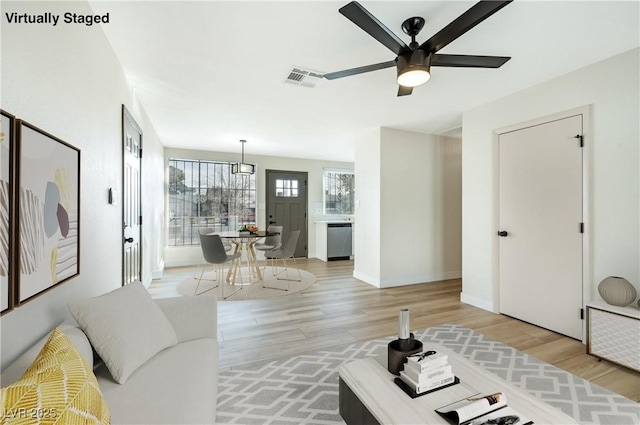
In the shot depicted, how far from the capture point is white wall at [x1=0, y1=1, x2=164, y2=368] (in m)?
1.17

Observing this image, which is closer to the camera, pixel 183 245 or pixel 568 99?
pixel 568 99

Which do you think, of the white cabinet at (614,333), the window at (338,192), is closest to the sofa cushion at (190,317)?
the white cabinet at (614,333)

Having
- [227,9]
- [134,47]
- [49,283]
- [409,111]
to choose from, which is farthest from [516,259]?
[134,47]

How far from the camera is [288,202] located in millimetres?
7195

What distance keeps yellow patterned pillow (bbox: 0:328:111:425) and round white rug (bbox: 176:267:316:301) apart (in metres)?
2.98

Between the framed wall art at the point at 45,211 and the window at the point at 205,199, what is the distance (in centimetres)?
487

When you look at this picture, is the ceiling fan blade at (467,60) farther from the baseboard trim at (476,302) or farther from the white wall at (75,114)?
the baseboard trim at (476,302)

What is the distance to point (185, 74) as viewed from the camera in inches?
109

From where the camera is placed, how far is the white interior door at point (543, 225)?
2.76 m

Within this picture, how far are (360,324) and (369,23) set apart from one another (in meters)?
2.67

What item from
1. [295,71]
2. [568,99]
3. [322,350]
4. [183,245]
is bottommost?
[322,350]

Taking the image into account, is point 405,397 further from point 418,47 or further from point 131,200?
point 131,200

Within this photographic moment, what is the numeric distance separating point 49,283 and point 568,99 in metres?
4.16

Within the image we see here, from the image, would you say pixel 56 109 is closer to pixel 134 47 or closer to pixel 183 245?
pixel 134 47
